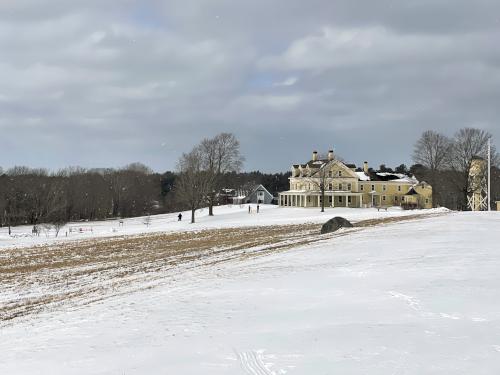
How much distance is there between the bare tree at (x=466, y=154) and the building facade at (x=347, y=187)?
1390 cm

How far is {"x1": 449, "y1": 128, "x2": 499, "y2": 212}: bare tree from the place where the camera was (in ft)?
208

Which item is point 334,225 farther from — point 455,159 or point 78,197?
A: point 78,197

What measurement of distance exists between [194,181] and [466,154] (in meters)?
36.2

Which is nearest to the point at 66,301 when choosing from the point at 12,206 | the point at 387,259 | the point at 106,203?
the point at 387,259

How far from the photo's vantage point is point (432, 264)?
607 inches

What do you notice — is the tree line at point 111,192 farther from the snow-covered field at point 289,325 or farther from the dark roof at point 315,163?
the snow-covered field at point 289,325

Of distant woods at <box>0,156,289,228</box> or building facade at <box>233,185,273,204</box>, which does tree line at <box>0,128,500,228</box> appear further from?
building facade at <box>233,185,273,204</box>

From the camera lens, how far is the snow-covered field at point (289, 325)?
728cm

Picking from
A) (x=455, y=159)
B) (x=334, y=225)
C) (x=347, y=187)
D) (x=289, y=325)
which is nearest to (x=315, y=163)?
(x=347, y=187)

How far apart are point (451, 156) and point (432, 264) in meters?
55.3

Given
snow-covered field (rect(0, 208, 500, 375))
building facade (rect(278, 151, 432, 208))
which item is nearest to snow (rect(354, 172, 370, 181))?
building facade (rect(278, 151, 432, 208))

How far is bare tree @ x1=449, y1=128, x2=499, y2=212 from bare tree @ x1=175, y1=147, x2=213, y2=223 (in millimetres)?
33504

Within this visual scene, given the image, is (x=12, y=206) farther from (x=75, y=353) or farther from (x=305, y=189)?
(x=75, y=353)

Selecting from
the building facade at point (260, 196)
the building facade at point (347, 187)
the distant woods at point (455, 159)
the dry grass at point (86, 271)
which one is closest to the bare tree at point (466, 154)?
the distant woods at point (455, 159)
